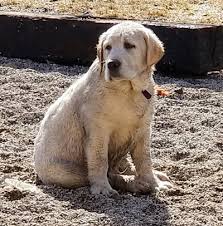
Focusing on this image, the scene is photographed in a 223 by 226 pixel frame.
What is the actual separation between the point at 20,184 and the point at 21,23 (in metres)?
4.44

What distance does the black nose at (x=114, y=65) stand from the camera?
4.75 meters

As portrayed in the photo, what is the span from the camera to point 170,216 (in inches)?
180

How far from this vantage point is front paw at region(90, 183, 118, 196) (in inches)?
193

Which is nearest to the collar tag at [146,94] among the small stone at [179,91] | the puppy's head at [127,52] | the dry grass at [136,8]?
the puppy's head at [127,52]

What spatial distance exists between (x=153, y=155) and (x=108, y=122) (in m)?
1.10

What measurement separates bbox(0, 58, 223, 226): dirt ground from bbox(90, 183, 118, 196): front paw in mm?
51

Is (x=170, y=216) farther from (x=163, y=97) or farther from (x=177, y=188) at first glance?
(x=163, y=97)

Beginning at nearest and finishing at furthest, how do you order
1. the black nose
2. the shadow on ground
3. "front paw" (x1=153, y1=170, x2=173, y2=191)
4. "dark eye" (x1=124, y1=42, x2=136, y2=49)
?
1. the shadow on ground
2. the black nose
3. "dark eye" (x1=124, y1=42, x2=136, y2=49)
4. "front paw" (x1=153, y1=170, x2=173, y2=191)

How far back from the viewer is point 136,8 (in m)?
10.9

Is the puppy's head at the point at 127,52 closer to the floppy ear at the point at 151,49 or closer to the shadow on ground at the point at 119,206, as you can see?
the floppy ear at the point at 151,49

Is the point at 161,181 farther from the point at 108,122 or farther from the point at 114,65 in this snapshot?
the point at 114,65

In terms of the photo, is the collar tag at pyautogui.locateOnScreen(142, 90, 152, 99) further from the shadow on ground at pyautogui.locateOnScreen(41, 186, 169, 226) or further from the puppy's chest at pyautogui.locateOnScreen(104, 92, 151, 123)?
the shadow on ground at pyautogui.locateOnScreen(41, 186, 169, 226)

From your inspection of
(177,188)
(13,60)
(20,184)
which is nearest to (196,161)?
(177,188)

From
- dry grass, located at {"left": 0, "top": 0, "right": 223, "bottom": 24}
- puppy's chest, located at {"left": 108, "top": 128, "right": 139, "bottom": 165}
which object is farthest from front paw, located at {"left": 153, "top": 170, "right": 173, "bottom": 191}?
dry grass, located at {"left": 0, "top": 0, "right": 223, "bottom": 24}
